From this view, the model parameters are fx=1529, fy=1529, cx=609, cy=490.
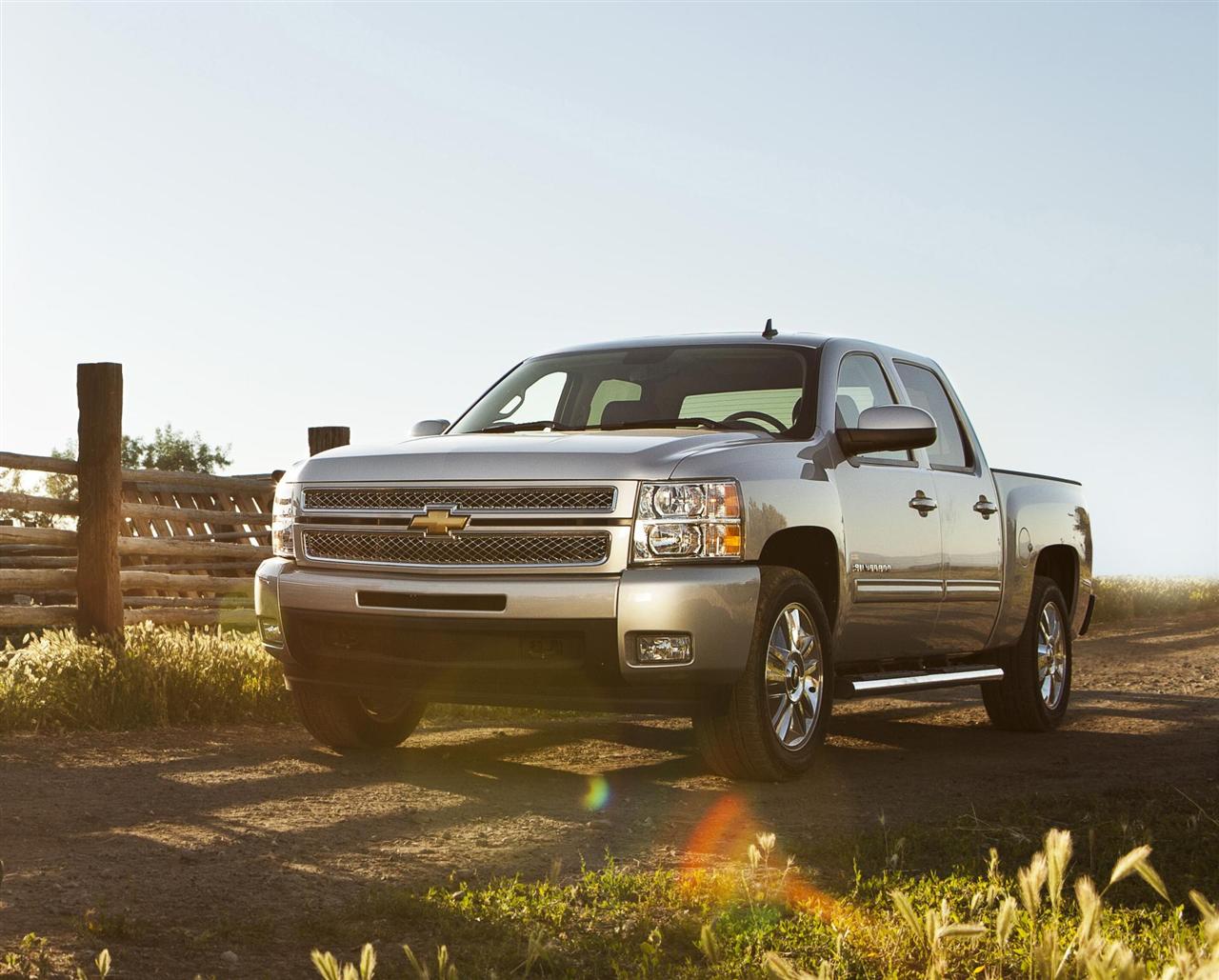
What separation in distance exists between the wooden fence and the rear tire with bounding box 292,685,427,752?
4.71 metres

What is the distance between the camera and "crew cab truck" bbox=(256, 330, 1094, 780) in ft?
20.5

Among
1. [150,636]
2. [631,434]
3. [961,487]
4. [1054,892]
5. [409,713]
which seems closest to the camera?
[1054,892]

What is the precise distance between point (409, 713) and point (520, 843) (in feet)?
9.34

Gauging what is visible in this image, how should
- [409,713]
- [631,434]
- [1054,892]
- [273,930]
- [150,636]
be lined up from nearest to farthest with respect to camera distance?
[1054,892] → [273,930] → [631,434] → [409,713] → [150,636]

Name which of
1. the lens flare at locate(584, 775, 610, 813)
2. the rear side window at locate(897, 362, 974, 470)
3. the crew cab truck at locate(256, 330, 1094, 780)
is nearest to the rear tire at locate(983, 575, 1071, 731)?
the crew cab truck at locate(256, 330, 1094, 780)

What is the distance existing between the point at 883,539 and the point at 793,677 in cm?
113

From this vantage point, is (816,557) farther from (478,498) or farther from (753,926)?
(753,926)

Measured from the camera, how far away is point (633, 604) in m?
6.14

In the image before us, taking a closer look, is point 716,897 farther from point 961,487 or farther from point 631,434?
point 961,487

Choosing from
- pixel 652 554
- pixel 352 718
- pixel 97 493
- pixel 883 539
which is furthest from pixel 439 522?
pixel 97 493

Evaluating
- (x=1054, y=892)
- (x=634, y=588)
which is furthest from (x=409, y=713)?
(x=1054, y=892)

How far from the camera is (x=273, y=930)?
4121 mm

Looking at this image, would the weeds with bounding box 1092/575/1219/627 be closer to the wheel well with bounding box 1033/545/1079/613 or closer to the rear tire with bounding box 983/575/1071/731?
the wheel well with bounding box 1033/545/1079/613

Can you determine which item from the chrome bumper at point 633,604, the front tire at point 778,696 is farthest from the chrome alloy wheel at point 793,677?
the chrome bumper at point 633,604
